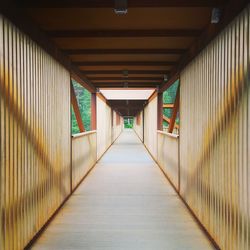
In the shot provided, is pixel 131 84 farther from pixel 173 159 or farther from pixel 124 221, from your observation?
pixel 124 221

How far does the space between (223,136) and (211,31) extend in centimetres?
128

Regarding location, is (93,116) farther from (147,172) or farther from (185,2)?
(185,2)

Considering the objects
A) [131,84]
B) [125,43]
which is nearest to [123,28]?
[125,43]

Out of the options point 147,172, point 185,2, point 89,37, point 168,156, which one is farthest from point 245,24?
point 147,172

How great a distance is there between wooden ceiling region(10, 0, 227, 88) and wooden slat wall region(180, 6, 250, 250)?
387mm

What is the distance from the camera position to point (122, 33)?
3.57m

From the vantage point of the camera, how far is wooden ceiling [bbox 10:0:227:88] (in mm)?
2730

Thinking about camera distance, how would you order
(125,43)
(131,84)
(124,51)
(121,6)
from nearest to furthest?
(121,6) → (125,43) → (124,51) → (131,84)

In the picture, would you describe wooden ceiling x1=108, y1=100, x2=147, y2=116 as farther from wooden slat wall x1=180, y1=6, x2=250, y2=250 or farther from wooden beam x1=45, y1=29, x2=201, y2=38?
wooden beam x1=45, y1=29, x2=201, y2=38

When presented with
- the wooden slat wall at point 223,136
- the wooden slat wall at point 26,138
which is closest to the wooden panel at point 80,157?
the wooden slat wall at point 26,138

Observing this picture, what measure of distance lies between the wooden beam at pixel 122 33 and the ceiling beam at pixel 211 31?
19 cm

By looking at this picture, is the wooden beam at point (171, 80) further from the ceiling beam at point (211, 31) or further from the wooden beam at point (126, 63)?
the ceiling beam at point (211, 31)

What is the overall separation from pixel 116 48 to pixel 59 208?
2701 millimetres

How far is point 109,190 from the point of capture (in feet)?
17.7
